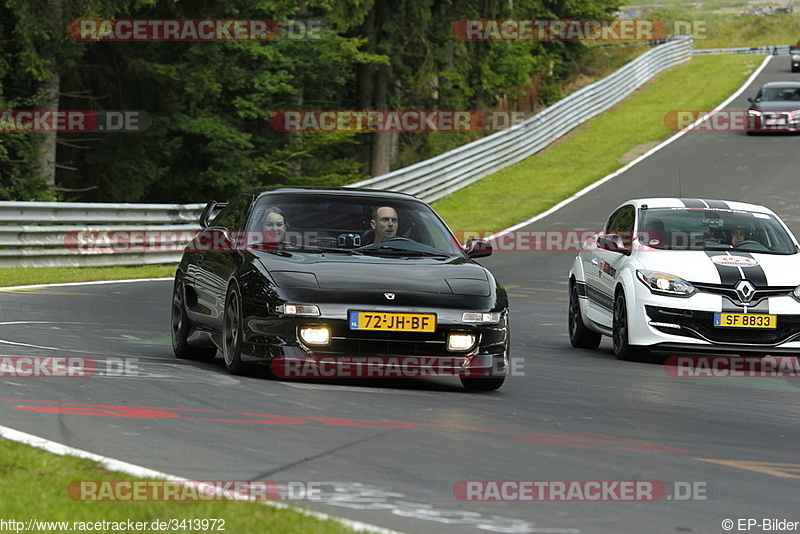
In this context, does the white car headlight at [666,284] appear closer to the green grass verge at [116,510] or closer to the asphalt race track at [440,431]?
the asphalt race track at [440,431]

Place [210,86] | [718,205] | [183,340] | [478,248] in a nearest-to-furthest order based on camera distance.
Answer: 1. [478,248]
2. [183,340]
3. [718,205]
4. [210,86]

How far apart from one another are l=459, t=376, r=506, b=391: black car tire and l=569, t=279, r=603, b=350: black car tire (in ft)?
15.0

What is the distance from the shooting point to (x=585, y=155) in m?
39.0

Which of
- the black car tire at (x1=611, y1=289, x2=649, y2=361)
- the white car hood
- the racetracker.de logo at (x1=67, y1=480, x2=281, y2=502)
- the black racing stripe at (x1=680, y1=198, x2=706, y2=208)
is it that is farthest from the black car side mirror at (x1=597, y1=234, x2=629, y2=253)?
the racetracker.de logo at (x1=67, y1=480, x2=281, y2=502)

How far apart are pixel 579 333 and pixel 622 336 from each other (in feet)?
4.70

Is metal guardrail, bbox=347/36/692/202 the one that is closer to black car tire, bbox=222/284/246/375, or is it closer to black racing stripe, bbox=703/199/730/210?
black racing stripe, bbox=703/199/730/210

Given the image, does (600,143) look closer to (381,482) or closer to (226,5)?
(226,5)

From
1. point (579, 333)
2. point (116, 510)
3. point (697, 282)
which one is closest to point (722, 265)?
point (697, 282)

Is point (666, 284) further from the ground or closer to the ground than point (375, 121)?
closer to the ground

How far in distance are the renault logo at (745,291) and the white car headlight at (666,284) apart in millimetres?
399

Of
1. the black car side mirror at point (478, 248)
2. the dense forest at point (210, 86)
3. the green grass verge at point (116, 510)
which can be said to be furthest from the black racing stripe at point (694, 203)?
the dense forest at point (210, 86)

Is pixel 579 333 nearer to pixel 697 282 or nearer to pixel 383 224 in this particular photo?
pixel 697 282

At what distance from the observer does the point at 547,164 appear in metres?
38.1

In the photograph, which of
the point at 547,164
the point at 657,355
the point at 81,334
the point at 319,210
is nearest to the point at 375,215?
the point at 319,210
